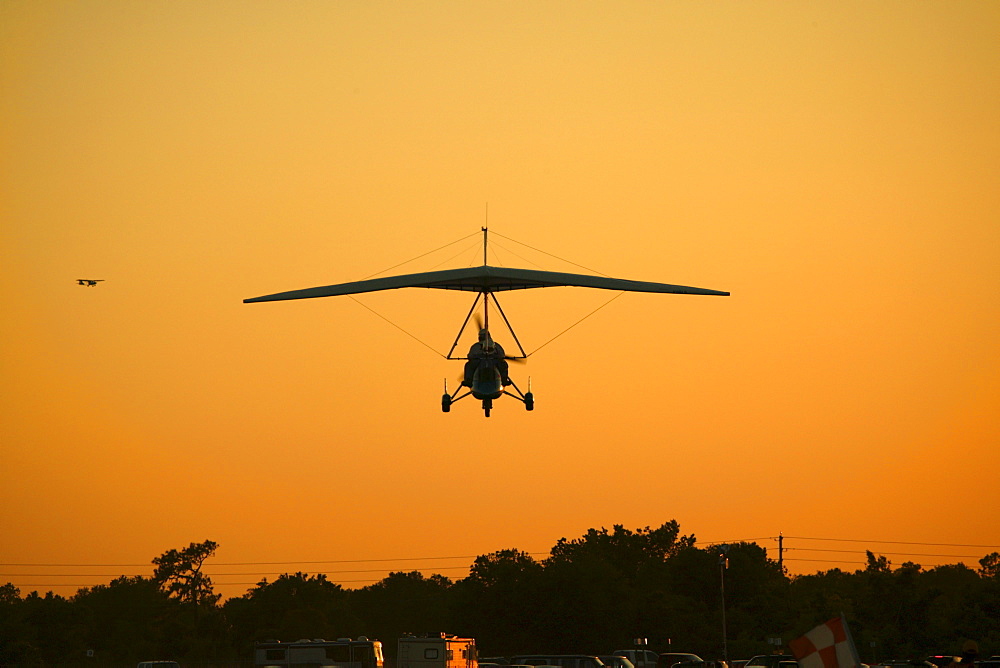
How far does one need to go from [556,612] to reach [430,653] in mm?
42087

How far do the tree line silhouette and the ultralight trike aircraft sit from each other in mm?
19638

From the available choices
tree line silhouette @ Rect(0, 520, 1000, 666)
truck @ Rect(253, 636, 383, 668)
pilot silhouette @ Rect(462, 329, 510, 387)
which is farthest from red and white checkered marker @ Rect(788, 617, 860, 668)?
tree line silhouette @ Rect(0, 520, 1000, 666)

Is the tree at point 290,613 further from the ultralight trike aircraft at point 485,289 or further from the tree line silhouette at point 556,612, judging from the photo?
the ultralight trike aircraft at point 485,289

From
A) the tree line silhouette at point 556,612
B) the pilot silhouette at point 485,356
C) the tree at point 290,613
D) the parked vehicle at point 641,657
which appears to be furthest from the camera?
the tree at point 290,613

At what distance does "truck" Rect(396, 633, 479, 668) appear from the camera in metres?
42.0

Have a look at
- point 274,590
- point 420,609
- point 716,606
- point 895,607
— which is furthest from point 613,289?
point 420,609

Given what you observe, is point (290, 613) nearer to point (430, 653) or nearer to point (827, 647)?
point (430, 653)

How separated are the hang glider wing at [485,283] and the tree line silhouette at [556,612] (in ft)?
63.3

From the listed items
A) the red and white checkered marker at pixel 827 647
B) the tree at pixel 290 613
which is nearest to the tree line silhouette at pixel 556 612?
the tree at pixel 290 613

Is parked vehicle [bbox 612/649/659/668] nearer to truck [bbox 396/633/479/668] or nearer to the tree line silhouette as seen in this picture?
the tree line silhouette

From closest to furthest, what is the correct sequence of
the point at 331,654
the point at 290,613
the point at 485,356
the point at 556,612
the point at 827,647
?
the point at 827,647
the point at 485,356
the point at 331,654
the point at 556,612
the point at 290,613

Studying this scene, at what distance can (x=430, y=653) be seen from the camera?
42.2 m

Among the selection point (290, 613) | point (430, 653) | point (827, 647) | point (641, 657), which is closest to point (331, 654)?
point (430, 653)

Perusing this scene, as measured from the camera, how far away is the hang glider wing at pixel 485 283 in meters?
42.7
